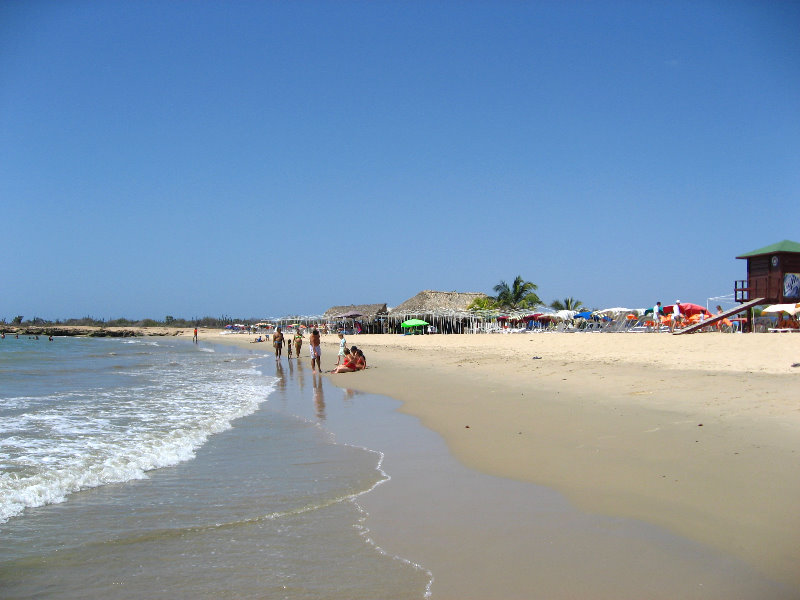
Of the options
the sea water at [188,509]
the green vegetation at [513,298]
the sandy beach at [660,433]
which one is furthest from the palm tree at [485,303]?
the sea water at [188,509]

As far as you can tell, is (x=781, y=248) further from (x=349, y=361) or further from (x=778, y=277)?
(x=349, y=361)

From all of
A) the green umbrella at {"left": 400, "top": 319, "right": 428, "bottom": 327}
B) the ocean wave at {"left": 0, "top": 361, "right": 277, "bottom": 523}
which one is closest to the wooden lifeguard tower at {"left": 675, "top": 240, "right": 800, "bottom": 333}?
the ocean wave at {"left": 0, "top": 361, "right": 277, "bottom": 523}

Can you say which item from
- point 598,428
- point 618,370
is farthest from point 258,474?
point 618,370

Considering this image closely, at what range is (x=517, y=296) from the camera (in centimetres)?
4841

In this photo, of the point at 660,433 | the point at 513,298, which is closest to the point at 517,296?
the point at 513,298

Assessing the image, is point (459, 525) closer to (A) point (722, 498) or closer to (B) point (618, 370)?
(A) point (722, 498)

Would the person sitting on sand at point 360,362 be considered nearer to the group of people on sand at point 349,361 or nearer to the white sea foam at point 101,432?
the group of people on sand at point 349,361

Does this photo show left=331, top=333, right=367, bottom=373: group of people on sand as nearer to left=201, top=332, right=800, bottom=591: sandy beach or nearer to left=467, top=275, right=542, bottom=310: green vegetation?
left=201, top=332, right=800, bottom=591: sandy beach

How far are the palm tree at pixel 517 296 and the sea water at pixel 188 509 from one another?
40.4 meters

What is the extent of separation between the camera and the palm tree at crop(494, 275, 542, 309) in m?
48.2

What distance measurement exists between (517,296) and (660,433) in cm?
4297

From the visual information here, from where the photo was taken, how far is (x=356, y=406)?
10.1 meters

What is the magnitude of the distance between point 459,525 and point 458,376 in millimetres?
10026

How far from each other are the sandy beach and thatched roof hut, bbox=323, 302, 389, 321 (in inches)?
1486
